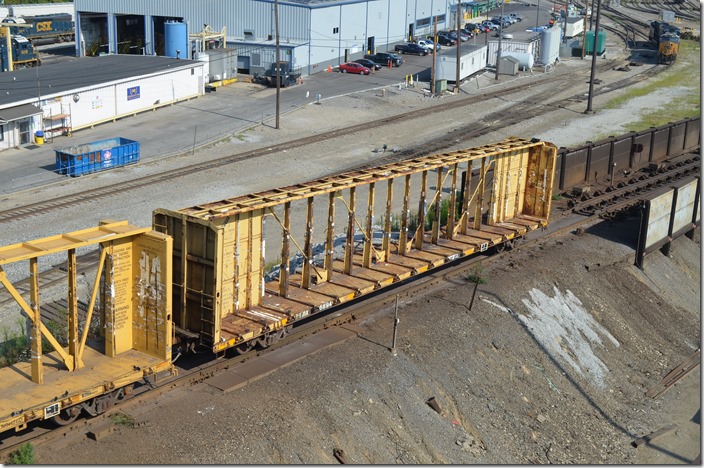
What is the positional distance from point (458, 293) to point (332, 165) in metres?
21.2

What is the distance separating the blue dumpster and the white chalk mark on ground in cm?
2364

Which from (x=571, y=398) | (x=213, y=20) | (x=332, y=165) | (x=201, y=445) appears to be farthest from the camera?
(x=213, y=20)

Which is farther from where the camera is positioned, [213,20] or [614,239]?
[213,20]

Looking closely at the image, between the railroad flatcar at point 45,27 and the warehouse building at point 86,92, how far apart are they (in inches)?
592

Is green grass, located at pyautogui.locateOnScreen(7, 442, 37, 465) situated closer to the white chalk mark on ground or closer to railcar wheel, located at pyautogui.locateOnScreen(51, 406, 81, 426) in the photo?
railcar wheel, located at pyautogui.locateOnScreen(51, 406, 81, 426)

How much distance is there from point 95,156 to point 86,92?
10.2 meters

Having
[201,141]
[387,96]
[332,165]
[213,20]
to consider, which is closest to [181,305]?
[332,165]

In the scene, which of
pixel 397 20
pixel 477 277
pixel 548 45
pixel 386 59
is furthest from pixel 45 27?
pixel 477 277

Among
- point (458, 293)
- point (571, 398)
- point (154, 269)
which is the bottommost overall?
point (571, 398)

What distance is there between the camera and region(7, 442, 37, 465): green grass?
1576 centimetres

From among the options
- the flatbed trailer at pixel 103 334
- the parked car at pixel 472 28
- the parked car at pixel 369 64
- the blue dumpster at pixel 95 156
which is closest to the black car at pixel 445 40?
the parked car at pixel 472 28

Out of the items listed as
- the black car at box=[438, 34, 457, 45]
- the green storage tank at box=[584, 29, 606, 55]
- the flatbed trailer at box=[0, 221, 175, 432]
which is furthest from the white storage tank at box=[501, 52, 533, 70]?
the flatbed trailer at box=[0, 221, 175, 432]

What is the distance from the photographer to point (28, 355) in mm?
19969

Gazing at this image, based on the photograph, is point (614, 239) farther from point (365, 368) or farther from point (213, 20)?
point (213, 20)
